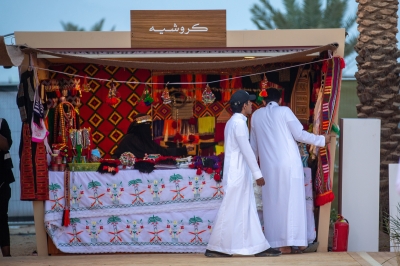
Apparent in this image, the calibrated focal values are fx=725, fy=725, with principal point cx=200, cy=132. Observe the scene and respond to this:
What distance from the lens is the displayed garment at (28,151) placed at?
9.05 metres

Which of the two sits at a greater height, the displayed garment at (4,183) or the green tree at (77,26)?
the green tree at (77,26)

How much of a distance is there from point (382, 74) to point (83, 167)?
5.32m

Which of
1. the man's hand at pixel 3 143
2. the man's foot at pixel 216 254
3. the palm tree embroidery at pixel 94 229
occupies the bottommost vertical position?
the man's foot at pixel 216 254

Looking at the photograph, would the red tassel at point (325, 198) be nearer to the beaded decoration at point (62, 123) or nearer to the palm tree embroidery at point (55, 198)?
the palm tree embroidery at point (55, 198)

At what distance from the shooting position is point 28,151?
9.07 meters

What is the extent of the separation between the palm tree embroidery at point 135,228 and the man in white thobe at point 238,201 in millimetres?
1405

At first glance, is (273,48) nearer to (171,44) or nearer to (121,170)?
(171,44)

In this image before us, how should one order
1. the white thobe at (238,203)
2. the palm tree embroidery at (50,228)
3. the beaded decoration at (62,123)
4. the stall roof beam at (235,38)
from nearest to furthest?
the white thobe at (238,203) → the palm tree embroidery at (50,228) → the stall roof beam at (235,38) → the beaded decoration at (62,123)

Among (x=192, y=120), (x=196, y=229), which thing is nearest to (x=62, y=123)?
(x=192, y=120)

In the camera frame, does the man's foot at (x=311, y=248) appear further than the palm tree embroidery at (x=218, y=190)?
No

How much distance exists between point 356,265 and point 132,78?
16.6 feet

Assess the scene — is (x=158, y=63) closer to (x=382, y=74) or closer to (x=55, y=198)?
(x=55, y=198)

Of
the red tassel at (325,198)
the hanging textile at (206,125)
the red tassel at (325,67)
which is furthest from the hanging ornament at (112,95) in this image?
the red tassel at (325,198)

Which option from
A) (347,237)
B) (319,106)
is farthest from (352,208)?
(319,106)
